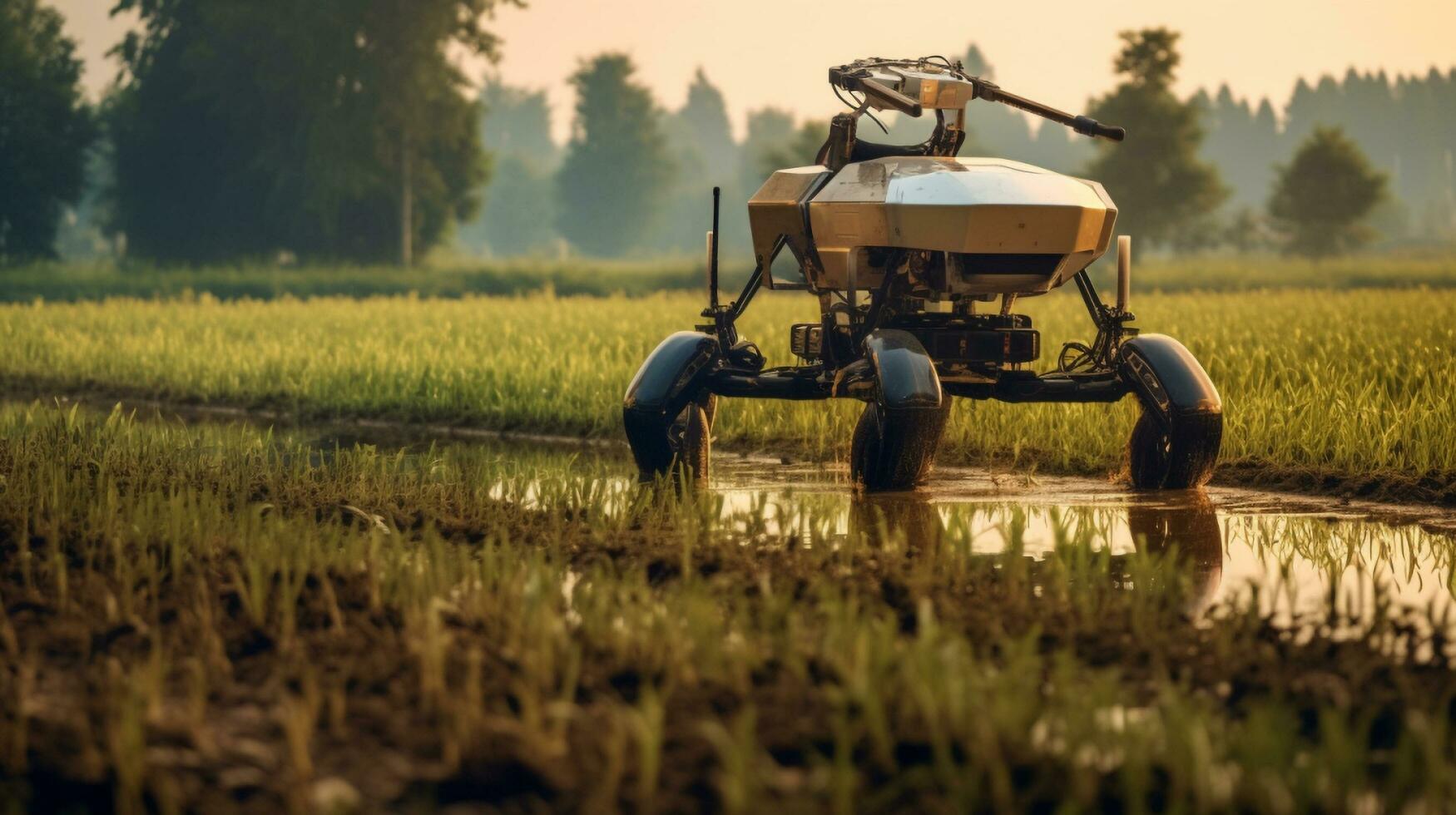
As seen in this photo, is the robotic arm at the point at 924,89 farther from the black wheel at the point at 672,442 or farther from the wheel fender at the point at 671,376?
the black wheel at the point at 672,442

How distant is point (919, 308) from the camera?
29.3 ft

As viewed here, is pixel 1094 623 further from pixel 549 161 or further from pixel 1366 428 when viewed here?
pixel 549 161

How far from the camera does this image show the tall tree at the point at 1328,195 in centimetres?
6700

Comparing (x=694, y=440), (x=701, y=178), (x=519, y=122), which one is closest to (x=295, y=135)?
(x=694, y=440)

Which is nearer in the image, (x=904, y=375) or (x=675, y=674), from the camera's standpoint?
(x=675, y=674)

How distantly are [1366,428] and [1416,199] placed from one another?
19496 centimetres

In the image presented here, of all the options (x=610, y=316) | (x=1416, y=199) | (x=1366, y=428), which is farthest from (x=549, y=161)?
(x=1366, y=428)

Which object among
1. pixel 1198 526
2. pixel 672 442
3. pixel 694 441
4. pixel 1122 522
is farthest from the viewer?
pixel 694 441

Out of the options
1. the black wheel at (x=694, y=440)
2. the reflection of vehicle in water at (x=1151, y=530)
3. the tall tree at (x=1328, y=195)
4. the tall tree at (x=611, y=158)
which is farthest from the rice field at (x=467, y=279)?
the tall tree at (x=611, y=158)

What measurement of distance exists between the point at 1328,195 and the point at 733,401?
59.1 metres

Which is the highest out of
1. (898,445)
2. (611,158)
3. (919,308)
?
(611,158)

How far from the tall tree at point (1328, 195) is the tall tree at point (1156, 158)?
5221 mm

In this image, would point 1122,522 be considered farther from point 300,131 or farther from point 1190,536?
point 300,131

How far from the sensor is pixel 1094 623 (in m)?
5.19
